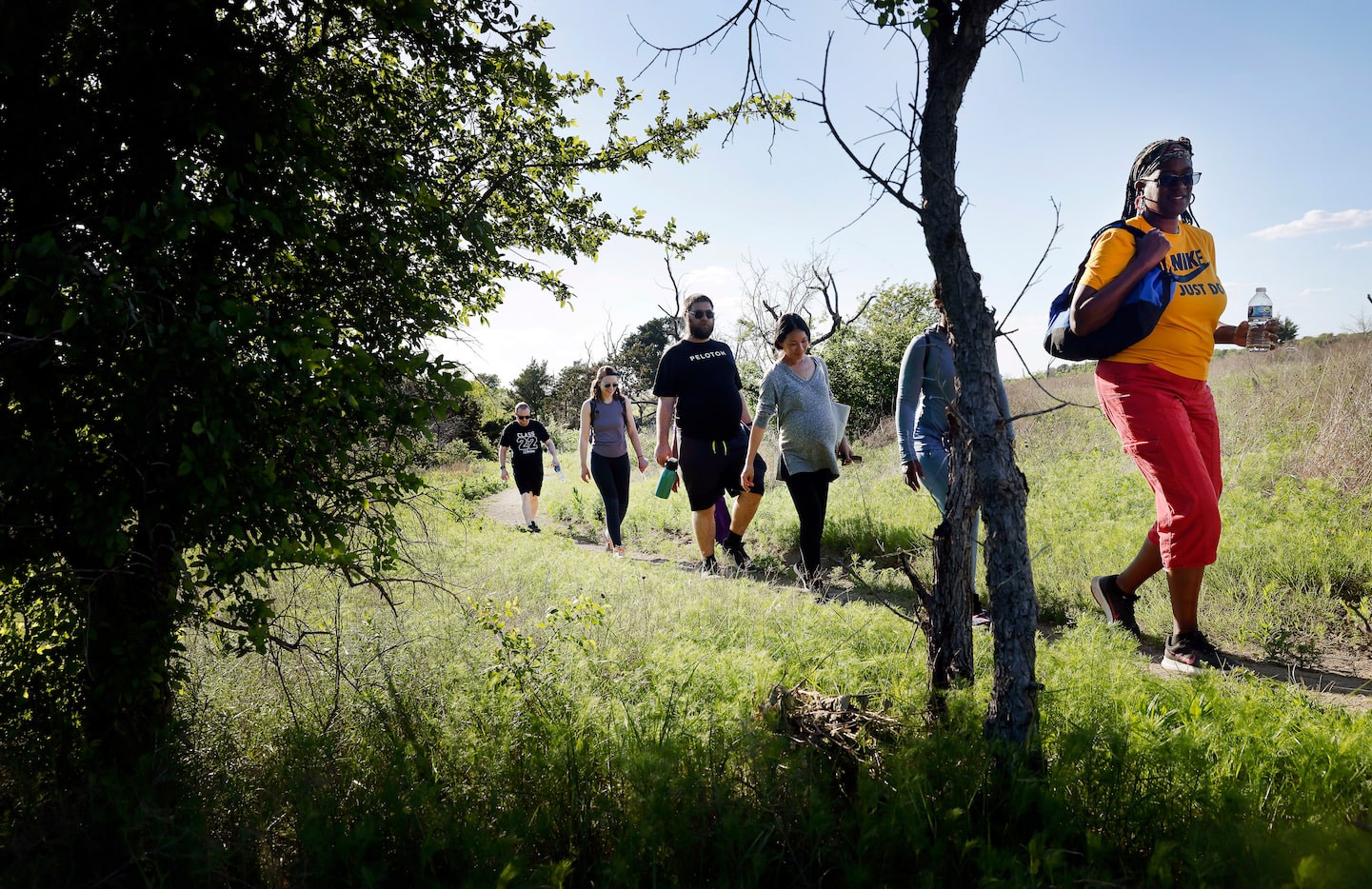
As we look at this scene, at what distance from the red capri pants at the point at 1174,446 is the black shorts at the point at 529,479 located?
27.9ft

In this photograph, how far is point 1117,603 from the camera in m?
4.16

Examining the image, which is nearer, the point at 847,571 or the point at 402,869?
the point at 402,869

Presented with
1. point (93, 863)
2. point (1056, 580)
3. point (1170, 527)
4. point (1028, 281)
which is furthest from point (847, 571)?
point (93, 863)

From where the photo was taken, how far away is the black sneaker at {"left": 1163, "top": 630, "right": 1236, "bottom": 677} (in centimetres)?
353

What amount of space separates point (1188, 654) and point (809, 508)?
2.75 metres

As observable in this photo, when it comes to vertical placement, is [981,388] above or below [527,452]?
below

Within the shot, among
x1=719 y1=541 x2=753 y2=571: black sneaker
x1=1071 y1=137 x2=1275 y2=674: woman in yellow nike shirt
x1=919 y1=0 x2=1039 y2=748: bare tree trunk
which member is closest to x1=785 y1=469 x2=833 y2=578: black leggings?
x1=719 y1=541 x2=753 y2=571: black sneaker

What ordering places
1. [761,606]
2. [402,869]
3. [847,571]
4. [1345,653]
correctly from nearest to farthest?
[402,869] < [1345,653] < [761,606] < [847,571]

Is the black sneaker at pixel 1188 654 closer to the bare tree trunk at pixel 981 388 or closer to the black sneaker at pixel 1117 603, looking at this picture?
the black sneaker at pixel 1117 603

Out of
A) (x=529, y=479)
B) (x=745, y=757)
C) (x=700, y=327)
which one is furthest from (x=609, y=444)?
(x=745, y=757)

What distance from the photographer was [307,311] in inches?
101

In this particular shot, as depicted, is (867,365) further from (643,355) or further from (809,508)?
(643,355)

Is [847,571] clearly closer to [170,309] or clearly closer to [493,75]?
[493,75]

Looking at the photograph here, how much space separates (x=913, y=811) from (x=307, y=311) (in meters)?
2.66
